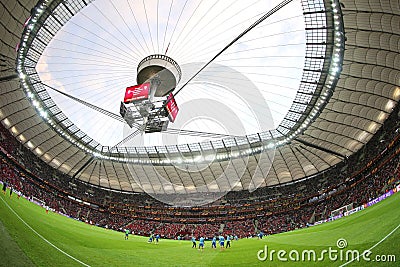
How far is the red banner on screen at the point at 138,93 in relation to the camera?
35.2m

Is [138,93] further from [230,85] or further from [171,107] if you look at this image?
[230,85]

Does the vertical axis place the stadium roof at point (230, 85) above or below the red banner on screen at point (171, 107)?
above

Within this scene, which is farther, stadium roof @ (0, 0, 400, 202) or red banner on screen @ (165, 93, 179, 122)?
red banner on screen @ (165, 93, 179, 122)

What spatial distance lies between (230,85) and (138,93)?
12611 mm

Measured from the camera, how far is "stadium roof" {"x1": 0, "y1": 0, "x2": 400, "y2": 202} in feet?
115

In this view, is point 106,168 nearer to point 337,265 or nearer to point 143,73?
point 143,73

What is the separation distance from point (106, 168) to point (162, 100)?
41.4 meters

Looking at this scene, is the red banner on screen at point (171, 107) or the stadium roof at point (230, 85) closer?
the stadium roof at point (230, 85)

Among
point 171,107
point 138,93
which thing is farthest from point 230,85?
point 138,93

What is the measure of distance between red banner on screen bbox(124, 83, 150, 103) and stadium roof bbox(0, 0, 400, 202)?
4.02 metres

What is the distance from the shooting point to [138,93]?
3569 centimetres

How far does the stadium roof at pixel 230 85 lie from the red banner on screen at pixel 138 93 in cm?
402

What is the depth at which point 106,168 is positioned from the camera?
73.6 m

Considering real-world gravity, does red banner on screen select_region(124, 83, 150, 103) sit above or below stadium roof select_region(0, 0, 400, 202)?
below
